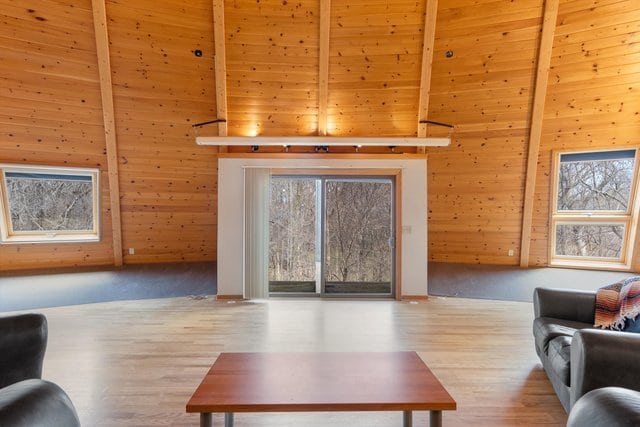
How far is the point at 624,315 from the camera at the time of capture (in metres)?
2.35

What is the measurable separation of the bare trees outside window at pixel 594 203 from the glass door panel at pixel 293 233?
3890 millimetres

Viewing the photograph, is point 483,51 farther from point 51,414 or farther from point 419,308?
point 51,414

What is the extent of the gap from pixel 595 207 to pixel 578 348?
4.34m

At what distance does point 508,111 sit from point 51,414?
5626mm

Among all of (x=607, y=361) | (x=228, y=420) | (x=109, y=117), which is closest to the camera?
(x=607, y=361)

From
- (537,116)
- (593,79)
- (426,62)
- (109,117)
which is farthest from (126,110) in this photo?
(593,79)

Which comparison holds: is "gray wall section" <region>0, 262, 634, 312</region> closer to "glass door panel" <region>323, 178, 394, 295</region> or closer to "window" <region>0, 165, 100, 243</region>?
"window" <region>0, 165, 100, 243</region>

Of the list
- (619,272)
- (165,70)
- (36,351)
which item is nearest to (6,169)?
(165,70)

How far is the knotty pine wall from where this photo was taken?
166 inches

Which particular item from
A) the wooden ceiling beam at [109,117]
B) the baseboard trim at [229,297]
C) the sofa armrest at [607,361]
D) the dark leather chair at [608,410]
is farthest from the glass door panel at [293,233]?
the dark leather chair at [608,410]

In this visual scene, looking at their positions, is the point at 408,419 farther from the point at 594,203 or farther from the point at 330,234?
the point at 594,203

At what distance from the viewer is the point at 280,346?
3.26 m

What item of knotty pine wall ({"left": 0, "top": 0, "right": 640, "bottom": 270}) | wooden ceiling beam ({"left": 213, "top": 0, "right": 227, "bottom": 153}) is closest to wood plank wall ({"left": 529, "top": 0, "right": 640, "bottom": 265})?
knotty pine wall ({"left": 0, "top": 0, "right": 640, "bottom": 270})

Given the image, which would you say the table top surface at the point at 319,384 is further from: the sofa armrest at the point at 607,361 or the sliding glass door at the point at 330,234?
the sliding glass door at the point at 330,234
